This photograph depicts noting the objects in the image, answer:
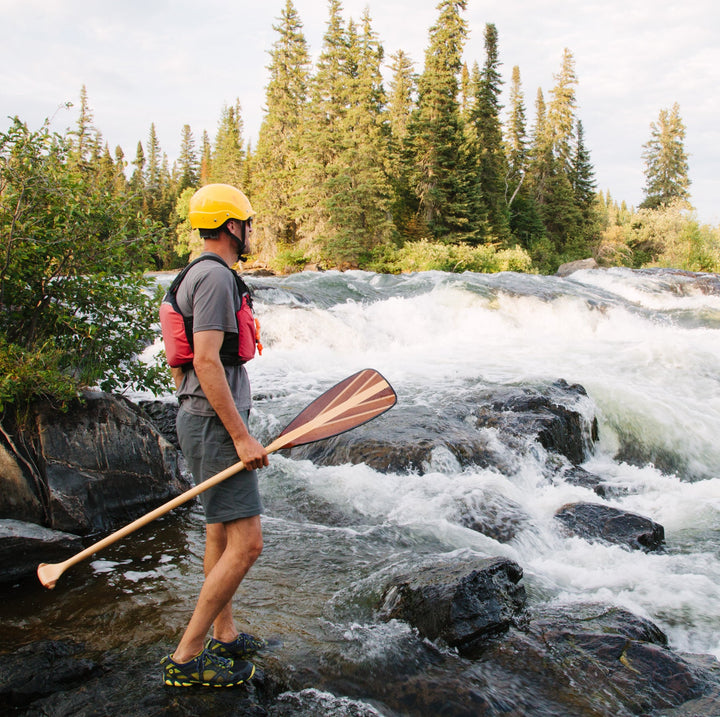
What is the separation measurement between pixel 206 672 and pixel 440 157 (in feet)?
112

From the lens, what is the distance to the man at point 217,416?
2406 mm

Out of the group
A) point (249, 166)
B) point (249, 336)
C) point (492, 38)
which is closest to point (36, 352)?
point (249, 336)

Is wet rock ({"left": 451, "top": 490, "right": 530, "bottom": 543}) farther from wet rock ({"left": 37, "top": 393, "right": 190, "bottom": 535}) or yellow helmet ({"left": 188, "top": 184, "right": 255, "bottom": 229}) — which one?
yellow helmet ({"left": 188, "top": 184, "right": 255, "bottom": 229})

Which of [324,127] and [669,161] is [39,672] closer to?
[324,127]

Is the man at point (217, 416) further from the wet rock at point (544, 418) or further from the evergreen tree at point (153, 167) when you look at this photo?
the evergreen tree at point (153, 167)

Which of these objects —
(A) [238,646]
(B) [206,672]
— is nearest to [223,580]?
(B) [206,672]

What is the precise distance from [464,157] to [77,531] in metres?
33.6

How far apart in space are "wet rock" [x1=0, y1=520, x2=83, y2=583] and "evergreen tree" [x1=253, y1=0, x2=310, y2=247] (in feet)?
114

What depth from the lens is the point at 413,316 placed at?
567 inches

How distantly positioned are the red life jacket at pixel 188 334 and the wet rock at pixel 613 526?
3.53m

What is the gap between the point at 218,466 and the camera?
8.29 ft

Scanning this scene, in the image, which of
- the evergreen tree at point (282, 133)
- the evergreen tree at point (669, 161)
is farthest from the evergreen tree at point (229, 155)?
the evergreen tree at point (669, 161)

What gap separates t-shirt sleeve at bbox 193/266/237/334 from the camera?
2.38m

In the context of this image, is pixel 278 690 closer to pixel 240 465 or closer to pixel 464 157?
pixel 240 465
